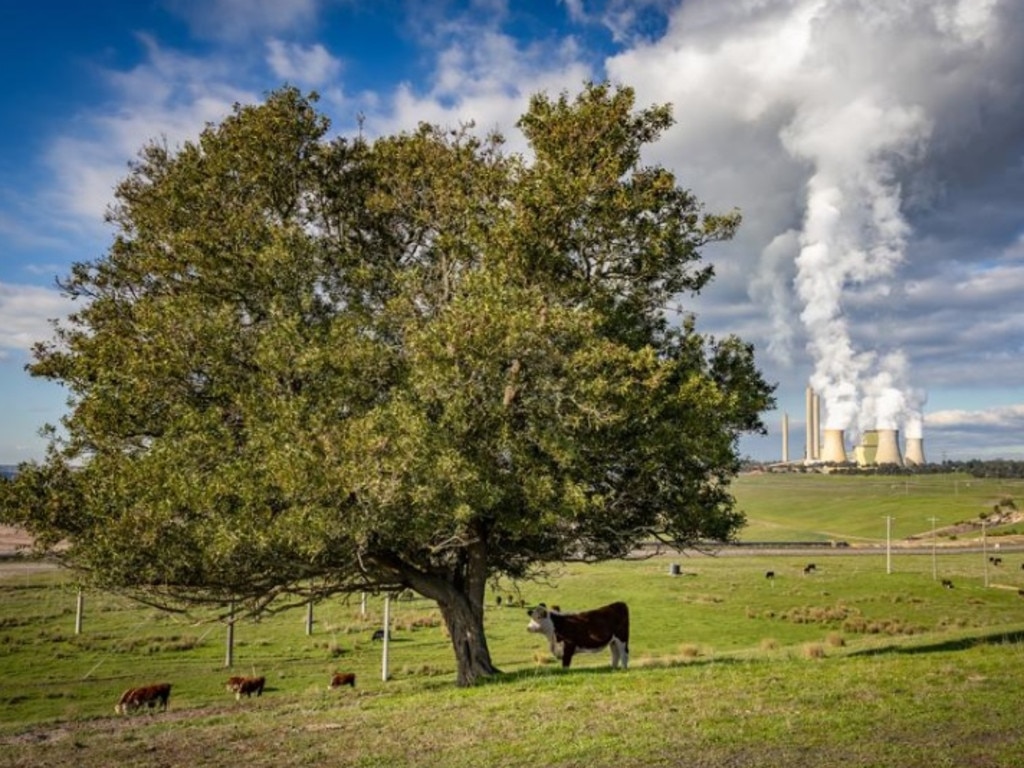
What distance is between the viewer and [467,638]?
2367 cm

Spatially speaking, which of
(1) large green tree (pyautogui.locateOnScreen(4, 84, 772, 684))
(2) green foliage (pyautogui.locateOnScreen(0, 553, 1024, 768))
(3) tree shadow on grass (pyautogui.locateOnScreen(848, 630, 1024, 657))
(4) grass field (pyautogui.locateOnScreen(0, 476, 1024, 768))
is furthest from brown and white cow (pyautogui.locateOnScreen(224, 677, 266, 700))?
(3) tree shadow on grass (pyautogui.locateOnScreen(848, 630, 1024, 657))

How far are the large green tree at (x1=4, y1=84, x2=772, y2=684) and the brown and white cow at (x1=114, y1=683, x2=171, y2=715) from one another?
9.24 meters

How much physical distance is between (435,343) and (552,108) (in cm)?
815

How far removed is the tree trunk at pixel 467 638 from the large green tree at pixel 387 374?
2.4 inches

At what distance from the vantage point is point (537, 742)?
13.6 metres

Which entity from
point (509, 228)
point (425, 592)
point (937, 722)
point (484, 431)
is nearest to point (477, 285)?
point (509, 228)

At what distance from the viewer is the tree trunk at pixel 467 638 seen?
23.1 meters

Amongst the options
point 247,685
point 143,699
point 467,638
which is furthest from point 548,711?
point 247,685

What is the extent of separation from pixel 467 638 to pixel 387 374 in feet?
26.4

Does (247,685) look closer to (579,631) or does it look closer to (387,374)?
(579,631)

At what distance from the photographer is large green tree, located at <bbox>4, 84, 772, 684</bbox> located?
63.2 feet

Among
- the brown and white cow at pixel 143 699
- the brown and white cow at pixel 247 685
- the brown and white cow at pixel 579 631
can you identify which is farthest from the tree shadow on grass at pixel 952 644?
the brown and white cow at pixel 143 699

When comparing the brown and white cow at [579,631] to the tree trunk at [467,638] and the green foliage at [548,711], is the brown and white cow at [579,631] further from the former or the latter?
the tree trunk at [467,638]

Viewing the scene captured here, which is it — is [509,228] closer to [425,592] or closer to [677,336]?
[677,336]
